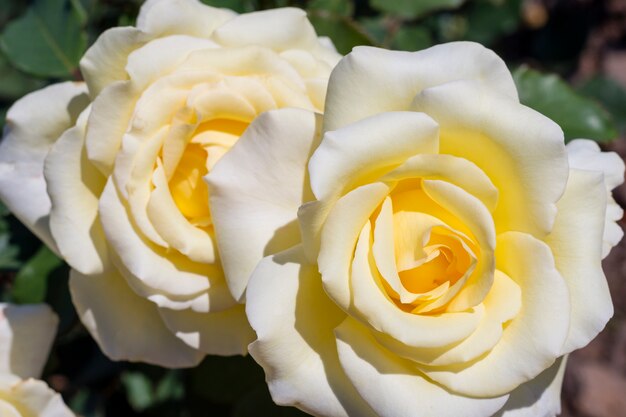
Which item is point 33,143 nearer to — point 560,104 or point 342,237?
point 342,237

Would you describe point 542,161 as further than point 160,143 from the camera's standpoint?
No

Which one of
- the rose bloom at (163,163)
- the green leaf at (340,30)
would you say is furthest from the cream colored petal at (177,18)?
the green leaf at (340,30)

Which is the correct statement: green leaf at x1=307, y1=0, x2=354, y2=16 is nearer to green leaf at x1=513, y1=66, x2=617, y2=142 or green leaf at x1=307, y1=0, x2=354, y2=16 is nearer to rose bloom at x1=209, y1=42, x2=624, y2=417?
green leaf at x1=513, y1=66, x2=617, y2=142

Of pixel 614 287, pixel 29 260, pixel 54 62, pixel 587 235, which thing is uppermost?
pixel 587 235

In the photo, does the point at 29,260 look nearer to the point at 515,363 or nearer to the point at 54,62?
the point at 54,62

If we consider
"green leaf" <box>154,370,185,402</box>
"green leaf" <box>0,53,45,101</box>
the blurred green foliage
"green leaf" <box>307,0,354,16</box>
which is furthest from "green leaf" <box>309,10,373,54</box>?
"green leaf" <box>154,370,185,402</box>

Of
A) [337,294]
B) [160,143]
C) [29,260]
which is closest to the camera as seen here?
[337,294]

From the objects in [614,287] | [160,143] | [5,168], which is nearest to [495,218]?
[160,143]
